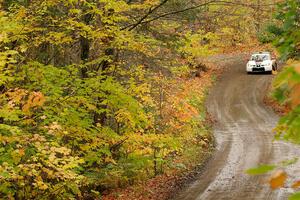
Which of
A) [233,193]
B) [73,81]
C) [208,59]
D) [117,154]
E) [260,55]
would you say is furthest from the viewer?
[208,59]

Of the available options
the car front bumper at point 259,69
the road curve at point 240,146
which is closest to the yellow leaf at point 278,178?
the road curve at point 240,146

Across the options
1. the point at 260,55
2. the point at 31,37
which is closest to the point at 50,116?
the point at 31,37

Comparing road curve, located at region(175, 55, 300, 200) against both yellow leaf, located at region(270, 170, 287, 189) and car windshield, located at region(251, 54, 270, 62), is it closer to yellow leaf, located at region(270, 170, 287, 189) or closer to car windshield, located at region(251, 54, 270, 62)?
car windshield, located at region(251, 54, 270, 62)

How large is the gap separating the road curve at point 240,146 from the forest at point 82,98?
4.42ft

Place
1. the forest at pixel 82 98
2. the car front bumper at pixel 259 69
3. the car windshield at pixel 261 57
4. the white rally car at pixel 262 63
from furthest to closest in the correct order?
the car front bumper at pixel 259 69 → the white rally car at pixel 262 63 → the car windshield at pixel 261 57 → the forest at pixel 82 98

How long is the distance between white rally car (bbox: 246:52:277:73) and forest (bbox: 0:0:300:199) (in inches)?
727

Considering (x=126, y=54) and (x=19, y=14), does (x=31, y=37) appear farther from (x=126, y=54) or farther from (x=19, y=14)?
(x=126, y=54)

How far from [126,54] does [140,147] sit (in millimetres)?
3310

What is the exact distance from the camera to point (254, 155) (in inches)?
625

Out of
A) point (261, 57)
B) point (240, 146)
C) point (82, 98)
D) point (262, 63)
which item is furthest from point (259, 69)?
point (82, 98)

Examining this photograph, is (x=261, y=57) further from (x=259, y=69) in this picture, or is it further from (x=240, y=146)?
(x=240, y=146)

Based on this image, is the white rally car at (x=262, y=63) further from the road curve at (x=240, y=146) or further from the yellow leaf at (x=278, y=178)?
the yellow leaf at (x=278, y=178)

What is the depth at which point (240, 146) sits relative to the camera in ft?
57.2

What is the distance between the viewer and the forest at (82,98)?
24.6 ft
